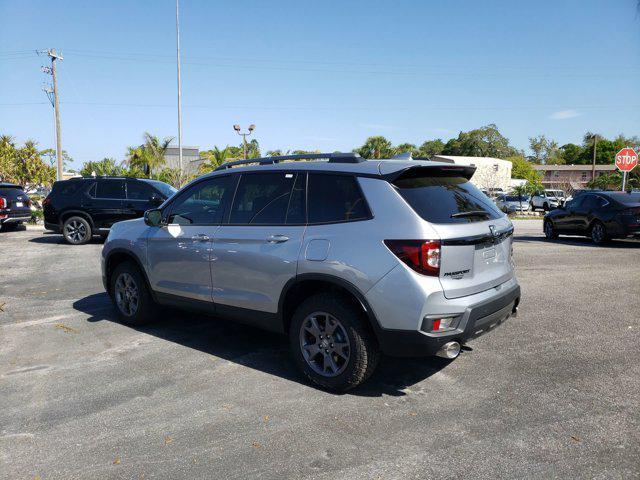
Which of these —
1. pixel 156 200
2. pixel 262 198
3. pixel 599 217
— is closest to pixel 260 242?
pixel 262 198

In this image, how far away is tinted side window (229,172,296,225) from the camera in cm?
429

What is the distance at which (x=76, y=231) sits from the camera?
44.4 feet

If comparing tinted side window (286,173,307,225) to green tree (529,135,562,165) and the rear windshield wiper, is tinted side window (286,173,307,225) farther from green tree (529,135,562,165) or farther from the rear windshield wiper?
green tree (529,135,562,165)

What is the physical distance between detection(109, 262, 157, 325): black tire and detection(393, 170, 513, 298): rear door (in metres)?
3.31

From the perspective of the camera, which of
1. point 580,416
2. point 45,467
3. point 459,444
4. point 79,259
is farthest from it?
point 79,259

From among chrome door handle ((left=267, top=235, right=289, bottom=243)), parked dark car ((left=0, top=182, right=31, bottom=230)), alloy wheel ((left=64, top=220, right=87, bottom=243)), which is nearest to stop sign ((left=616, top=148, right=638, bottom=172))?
alloy wheel ((left=64, top=220, right=87, bottom=243))

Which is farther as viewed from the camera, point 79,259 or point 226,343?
point 79,259

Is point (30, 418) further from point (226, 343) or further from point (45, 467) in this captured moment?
point (226, 343)

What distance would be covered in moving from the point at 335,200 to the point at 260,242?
0.79m

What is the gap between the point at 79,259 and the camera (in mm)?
11047

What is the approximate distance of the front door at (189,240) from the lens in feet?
15.6

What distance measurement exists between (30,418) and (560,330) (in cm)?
524

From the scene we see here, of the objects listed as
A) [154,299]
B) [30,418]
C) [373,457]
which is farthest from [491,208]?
[30,418]

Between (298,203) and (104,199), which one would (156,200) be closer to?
(104,199)
